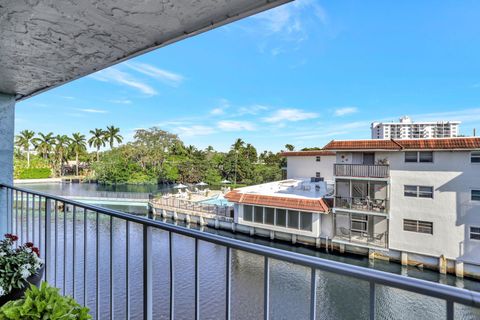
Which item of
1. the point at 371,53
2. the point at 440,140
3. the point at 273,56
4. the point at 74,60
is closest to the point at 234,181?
the point at 273,56

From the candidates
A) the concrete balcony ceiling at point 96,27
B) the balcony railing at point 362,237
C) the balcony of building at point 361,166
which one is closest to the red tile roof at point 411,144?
the balcony of building at point 361,166

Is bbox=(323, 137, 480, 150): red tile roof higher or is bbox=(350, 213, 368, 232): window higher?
bbox=(323, 137, 480, 150): red tile roof

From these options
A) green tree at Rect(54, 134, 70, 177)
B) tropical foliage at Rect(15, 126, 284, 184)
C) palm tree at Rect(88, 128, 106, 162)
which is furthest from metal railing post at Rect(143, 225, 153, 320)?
green tree at Rect(54, 134, 70, 177)

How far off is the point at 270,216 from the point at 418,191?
553 centimetres

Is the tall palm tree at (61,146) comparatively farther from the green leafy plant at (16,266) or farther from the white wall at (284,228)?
the green leafy plant at (16,266)

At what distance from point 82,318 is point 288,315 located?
5.26 metres

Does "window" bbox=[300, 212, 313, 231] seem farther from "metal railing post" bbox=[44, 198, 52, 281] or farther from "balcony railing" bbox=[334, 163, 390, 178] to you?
"metal railing post" bbox=[44, 198, 52, 281]

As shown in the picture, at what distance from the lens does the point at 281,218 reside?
1146 cm

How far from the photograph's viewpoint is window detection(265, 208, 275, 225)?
11.7 m

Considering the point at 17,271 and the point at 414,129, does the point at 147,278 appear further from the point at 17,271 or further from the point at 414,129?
the point at 414,129

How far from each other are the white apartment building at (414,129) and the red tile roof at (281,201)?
6.63 meters

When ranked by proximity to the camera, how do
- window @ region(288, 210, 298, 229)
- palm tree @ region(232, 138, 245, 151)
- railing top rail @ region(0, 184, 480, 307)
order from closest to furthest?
railing top rail @ region(0, 184, 480, 307)
window @ region(288, 210, 298, 229)
palm tree @ region(232, 138, 245, 151)

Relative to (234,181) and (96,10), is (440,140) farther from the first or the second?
(234,181)

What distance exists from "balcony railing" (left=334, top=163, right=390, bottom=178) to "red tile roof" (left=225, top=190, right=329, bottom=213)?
136 cm
